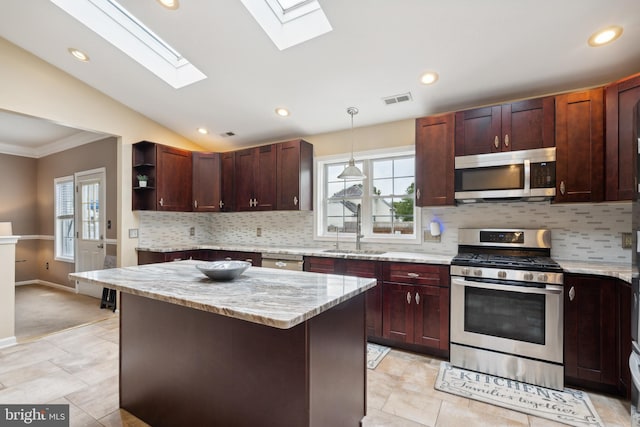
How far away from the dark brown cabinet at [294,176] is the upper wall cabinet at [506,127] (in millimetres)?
1834

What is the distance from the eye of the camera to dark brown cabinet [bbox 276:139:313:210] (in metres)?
3.87

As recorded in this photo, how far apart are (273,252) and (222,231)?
1.74m

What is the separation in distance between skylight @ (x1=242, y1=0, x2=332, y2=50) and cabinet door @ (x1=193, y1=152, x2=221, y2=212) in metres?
2.31

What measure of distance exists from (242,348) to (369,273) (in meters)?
1.80

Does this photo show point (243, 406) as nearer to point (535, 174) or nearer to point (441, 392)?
point (441, 392)

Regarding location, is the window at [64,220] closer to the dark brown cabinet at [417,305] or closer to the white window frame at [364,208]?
the white window frame at [364,208]

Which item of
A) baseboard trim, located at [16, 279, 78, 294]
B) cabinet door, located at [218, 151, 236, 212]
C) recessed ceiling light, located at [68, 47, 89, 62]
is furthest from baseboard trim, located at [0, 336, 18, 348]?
recessed ceiling light, located at [68, 47, 89, 62]

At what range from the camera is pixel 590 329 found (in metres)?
2.19

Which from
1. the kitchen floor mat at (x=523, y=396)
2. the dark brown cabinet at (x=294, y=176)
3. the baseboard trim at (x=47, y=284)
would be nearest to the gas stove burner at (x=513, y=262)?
the kitchen floor mat at (x=523, y=396)

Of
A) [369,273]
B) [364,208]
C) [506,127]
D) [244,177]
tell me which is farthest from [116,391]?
[506,127]

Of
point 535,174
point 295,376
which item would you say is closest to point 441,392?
point 295,376

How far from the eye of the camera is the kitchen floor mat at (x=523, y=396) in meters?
1.97

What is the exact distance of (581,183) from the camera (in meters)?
2.42

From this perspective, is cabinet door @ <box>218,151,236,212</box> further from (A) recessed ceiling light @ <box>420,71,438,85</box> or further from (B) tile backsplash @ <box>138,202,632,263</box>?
(A) recessed ceiling light @ <box>420,71,438,85</box>
